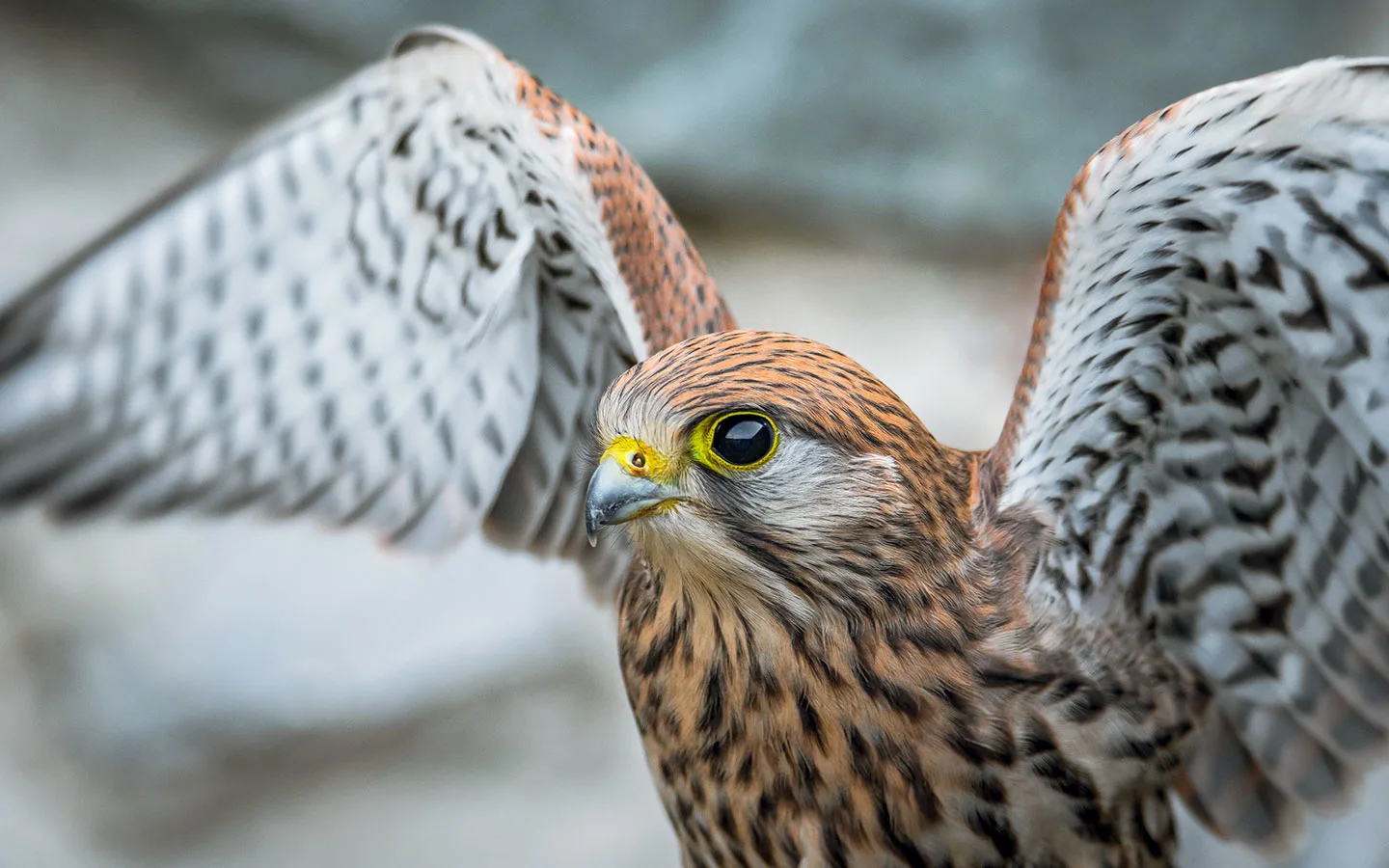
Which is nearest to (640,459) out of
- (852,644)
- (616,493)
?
(616,493)

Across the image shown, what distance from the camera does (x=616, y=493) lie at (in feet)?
5.18

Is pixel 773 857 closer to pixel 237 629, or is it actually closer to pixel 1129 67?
pixel 237 629

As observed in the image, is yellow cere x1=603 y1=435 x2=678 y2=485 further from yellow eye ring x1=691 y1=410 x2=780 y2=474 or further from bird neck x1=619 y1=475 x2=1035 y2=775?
bird neck x1=619 y1=475 x2=1035 y2=775

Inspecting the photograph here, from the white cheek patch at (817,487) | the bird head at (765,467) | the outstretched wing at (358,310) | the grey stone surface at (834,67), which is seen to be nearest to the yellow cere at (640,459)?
the bird head at (765,467)

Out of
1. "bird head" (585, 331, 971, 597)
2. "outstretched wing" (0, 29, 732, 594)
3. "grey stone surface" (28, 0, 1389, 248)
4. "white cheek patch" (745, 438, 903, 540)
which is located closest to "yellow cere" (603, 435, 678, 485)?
"bird head" (585, 331, 971, 597)

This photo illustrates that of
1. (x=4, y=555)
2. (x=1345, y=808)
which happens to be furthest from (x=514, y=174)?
(x=4, y=555)

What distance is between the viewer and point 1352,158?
1.46 meters

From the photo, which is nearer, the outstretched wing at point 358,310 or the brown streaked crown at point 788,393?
the brown streaked crown at point 788,393

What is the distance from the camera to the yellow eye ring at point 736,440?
5.11 ft

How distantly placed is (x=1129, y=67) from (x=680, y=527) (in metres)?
3.83

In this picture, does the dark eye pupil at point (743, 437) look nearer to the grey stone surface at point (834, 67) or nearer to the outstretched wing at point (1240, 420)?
the outstretched wing at point (1240, 420)

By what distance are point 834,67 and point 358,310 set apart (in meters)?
2.96

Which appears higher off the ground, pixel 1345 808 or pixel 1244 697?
pixel 1244 697

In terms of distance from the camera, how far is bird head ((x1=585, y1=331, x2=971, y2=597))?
1556mm
